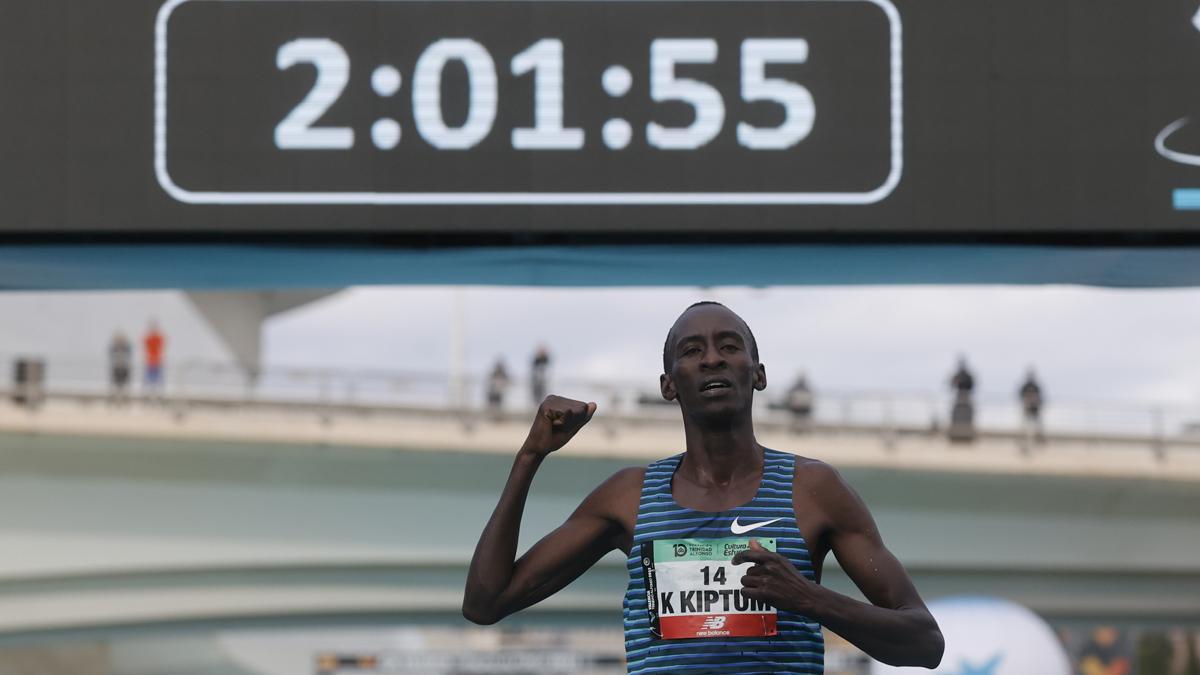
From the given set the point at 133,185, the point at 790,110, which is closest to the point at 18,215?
the point at 133,185

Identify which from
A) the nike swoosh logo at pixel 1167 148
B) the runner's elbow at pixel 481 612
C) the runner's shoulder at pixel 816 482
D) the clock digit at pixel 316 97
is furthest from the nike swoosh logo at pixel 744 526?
the nike swoosh logo at pixel 1167 148

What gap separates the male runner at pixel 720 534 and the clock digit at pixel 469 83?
3461 mm

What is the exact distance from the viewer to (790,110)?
6879mm

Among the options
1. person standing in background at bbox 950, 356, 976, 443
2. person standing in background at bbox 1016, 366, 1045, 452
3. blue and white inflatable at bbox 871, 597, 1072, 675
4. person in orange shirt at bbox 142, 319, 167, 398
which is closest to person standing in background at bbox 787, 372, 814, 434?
person standing in background at bbox 950, 356, 976, 443

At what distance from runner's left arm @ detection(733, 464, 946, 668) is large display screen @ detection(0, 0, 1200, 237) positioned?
3506 mm

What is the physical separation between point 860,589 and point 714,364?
565mm

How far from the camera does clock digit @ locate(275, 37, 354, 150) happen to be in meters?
6.91

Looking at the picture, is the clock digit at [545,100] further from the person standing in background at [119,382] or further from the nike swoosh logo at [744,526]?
the person standing in background at [119,382]

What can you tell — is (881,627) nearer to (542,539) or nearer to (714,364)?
(714,364)

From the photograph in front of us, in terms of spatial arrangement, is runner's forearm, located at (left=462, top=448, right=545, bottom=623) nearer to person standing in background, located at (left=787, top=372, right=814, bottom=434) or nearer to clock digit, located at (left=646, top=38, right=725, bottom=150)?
clock digit, located at (left=646, top=38, right=725, bottom=150)

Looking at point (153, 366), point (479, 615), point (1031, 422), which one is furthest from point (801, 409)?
point (479, 615)

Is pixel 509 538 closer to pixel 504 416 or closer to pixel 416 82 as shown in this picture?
pixel 416 82

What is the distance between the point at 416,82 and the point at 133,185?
1.31 meters

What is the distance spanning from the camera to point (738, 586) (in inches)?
134
